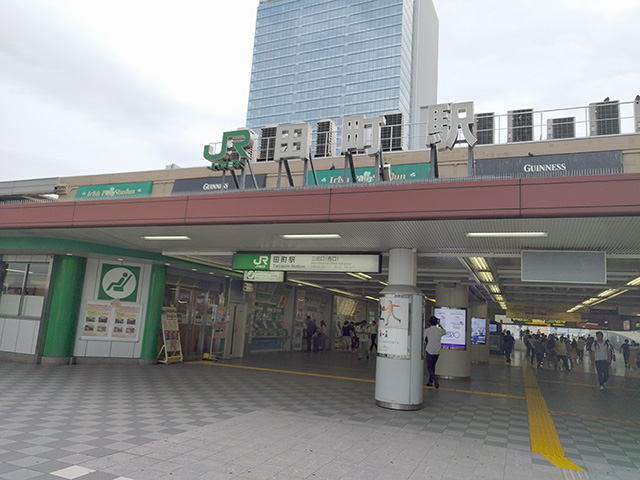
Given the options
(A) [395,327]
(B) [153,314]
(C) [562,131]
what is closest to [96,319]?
(B) [153,314]

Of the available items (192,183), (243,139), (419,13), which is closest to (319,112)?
(419,13)

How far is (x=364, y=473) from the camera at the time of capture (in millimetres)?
4406

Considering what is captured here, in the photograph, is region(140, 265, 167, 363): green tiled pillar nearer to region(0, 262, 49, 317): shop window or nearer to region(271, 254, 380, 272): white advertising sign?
region(0, 262, 49, 317): shop window

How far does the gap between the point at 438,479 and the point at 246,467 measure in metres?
1.86

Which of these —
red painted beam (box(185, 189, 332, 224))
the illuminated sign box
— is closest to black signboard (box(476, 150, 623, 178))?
the illuminated sign box

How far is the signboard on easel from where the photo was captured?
41.0 feet

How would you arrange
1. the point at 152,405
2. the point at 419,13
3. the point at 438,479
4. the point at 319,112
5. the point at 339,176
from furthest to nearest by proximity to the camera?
the point at 419,13, the point at 319,112, the point at 339,176, the point at 152,405, the point at 438,479

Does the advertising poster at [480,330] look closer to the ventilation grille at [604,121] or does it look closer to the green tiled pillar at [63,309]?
the ventilation grille at [604,121]

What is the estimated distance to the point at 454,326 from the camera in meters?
12.9

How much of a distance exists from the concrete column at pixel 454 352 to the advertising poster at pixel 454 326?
6.1 inches

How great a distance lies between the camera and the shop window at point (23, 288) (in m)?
11.5

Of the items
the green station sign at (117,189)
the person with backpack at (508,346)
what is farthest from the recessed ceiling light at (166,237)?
the person with backpack at (508,346)

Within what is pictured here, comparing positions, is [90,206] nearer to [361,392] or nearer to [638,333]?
[361,392]

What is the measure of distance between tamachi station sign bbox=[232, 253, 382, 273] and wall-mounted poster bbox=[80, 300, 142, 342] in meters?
4.45
